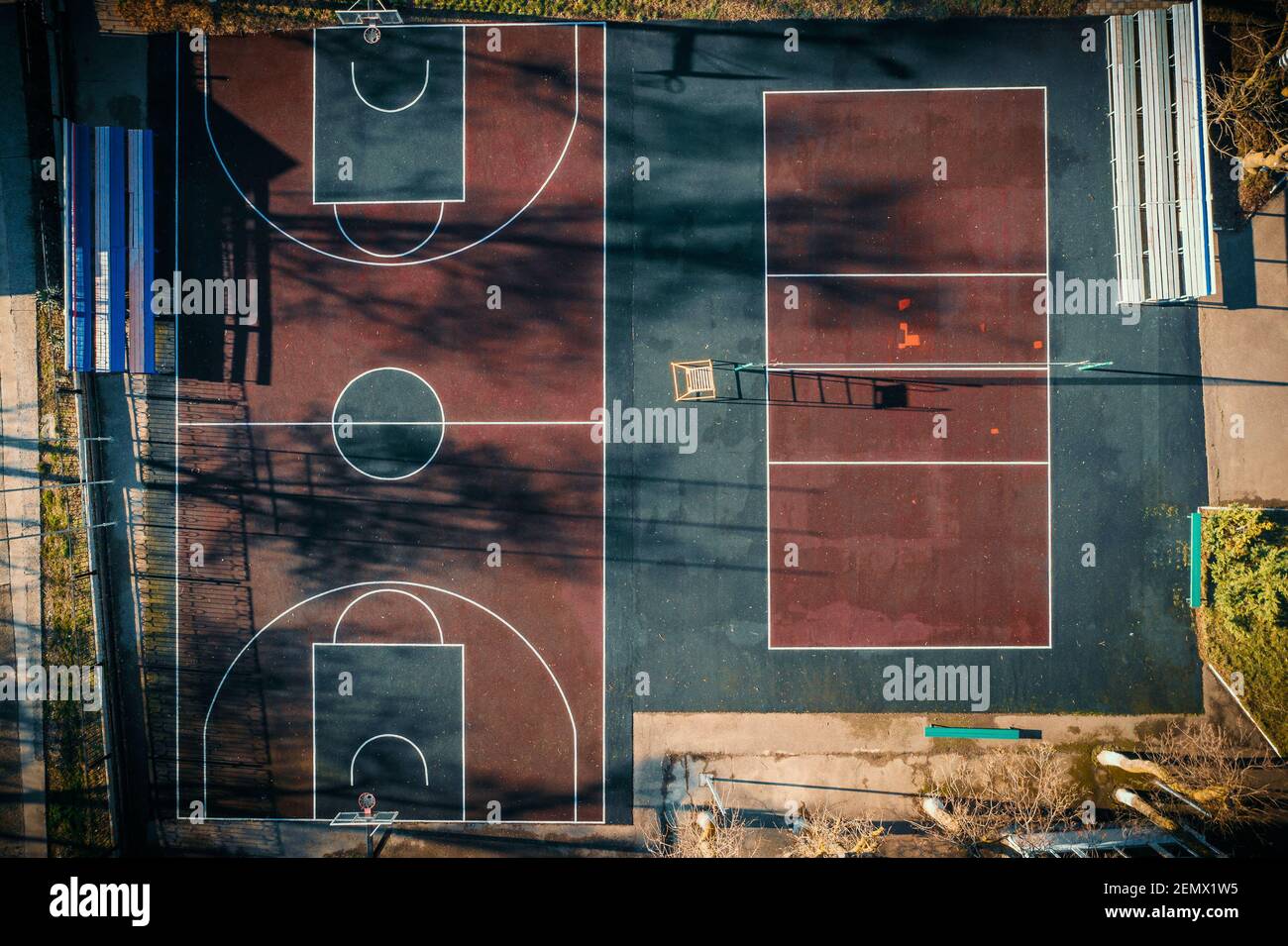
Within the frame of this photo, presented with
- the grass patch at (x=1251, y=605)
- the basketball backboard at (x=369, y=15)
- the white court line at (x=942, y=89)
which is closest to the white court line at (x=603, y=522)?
the white court line at (x=942, y=89)

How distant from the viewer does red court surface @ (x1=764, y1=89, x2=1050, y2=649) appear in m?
15.5

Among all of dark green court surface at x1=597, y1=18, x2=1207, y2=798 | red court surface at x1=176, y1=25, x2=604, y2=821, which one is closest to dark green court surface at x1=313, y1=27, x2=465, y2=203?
red court surface at x1=176, y1=25, x2=604, y2=821

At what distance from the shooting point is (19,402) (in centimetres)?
1542

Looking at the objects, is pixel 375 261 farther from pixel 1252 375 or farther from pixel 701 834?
pixel 1252 375

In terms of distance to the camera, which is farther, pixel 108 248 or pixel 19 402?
pixel 19 402

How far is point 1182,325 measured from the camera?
15.5 metres

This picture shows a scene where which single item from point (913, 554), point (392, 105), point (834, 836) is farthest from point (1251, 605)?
point (392, 105)

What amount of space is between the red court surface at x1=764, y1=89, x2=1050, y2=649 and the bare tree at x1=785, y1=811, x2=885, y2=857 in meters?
3.44

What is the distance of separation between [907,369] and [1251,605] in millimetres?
8255

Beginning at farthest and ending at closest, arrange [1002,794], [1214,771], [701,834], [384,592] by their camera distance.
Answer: [384,592] < [1002,794] < [1214,771] < [701,834]

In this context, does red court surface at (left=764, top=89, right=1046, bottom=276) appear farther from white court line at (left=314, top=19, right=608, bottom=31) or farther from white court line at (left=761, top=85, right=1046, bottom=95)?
white court line at (left=314, top=19, right=608, bottom=31)

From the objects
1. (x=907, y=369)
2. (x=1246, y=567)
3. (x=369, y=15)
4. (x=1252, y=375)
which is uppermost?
(x=369, y=15)
